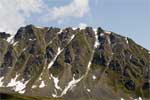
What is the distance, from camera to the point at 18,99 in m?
162

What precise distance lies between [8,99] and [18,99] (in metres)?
9.51

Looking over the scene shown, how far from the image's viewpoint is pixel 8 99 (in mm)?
153375
